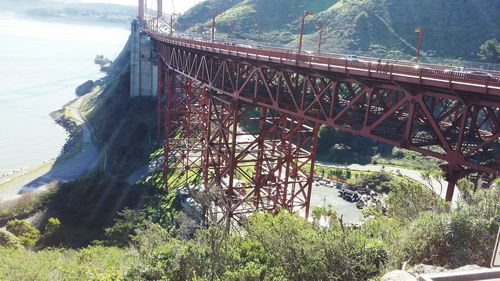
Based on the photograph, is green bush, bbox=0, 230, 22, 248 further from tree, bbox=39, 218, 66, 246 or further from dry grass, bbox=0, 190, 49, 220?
dry grass, bbox=0, 190, 49, 220

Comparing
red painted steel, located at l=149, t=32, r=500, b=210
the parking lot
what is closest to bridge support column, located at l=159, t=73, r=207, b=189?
red painted steel, located at l=149, t=32, r=500, b=210

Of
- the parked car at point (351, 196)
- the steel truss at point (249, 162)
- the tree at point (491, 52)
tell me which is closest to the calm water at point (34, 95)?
the steel truss at point (249, 162)

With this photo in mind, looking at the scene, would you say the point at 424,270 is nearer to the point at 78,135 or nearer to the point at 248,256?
the point at 248,256

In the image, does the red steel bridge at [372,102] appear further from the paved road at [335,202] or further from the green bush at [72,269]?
the paved road at [335,202]

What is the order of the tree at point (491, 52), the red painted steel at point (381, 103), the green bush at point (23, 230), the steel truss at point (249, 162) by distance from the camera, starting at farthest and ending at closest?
the tree at point (491, 52)
the green bush at point (23, 230)
the steel truss at point (249, 162)
the red painted steel at point (381, 103)

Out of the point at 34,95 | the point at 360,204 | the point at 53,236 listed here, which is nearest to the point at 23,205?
the point at 53,236

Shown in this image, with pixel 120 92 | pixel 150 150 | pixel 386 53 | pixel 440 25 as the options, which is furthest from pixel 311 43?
pixel 150 150
